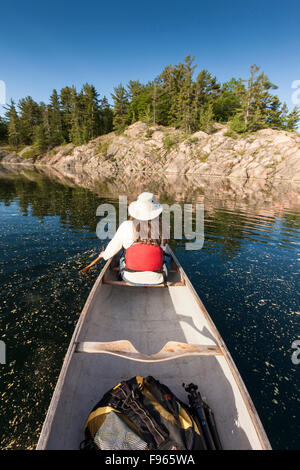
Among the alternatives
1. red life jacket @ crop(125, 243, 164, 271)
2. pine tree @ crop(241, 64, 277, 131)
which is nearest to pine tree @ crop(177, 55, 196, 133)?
pine tree @ crop(241, 64, 277, 131)

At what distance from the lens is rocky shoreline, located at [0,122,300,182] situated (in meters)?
49.2

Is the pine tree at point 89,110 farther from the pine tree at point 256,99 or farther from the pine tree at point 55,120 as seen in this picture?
the pine tree at point 256,99

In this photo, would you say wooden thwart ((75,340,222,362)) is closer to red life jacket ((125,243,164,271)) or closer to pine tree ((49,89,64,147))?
red life jacket ((125,243,164,271))

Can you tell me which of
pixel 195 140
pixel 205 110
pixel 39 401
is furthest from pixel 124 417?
pixel 205 110

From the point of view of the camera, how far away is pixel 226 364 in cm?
328

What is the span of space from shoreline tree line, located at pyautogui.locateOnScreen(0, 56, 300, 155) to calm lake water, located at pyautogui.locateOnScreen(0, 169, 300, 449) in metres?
61.4

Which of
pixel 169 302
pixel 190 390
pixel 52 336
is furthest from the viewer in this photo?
pixel 169 302

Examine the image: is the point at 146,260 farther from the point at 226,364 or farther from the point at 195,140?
the point at 195,140

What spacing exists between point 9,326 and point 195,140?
66870 mm

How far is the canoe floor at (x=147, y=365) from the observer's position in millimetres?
2609

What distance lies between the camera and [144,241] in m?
4.90

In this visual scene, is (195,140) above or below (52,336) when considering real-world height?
above

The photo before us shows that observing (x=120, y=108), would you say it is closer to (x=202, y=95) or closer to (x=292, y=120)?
(x=202, y=95)

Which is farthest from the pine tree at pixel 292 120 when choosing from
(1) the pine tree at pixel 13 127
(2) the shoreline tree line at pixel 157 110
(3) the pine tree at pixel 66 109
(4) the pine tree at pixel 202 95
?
(1) the pine tree at pixel 13 127
